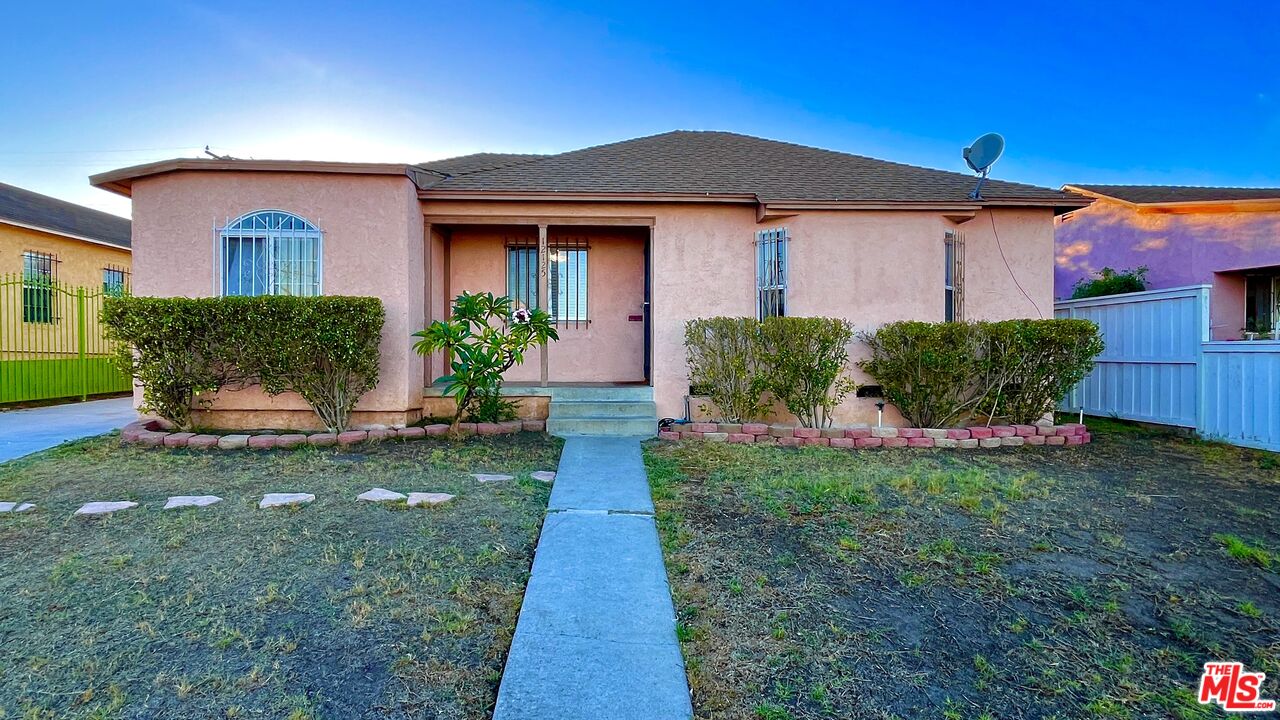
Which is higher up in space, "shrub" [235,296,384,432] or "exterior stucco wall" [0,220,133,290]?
"exterior stucco wall" [0,220,133,290]

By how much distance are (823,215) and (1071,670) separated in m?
6.30

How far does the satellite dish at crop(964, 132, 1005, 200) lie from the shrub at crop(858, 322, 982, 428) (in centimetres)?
222

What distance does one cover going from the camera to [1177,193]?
15297mm

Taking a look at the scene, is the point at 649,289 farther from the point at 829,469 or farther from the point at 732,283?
the point at 829,469

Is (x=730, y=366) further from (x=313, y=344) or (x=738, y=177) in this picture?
(x=313, y=344)

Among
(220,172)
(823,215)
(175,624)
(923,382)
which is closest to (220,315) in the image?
(220,172)

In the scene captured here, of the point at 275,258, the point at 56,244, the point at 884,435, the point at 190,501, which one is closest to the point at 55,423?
the point at 275,258

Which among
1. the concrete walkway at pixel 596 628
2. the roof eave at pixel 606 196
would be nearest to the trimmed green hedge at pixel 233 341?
the roof eave at pixel 606 196

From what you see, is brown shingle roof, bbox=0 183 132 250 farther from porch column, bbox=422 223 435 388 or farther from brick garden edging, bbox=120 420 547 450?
porch column, bbox=422 223 435 388

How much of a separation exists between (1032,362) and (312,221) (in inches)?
361

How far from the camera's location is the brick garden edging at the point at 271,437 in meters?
6.23

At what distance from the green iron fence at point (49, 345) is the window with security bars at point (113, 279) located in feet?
3.64

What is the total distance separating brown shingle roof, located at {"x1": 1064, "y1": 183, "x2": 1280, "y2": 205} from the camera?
13.8 metres

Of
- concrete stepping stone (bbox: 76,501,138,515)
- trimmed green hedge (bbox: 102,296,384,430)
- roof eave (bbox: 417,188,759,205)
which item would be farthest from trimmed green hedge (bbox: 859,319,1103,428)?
concrete stepping stone (bbox: 76,501,138,515)
